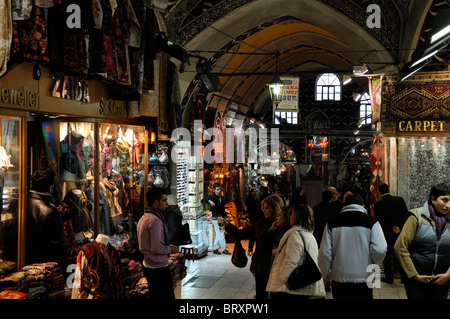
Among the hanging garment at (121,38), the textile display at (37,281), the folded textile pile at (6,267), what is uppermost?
the hanging garment at (121,38)

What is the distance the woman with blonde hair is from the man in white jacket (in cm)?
87

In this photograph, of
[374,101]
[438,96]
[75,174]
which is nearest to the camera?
[75,174]

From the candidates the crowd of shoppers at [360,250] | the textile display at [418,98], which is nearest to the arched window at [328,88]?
the textile display at [418,98]

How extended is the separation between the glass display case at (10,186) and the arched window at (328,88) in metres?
28.1

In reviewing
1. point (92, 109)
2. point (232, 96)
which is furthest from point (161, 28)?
point (232, 96)

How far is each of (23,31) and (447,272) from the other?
4.06 metres

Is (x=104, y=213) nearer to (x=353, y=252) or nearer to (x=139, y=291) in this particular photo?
(x=139, y=291)

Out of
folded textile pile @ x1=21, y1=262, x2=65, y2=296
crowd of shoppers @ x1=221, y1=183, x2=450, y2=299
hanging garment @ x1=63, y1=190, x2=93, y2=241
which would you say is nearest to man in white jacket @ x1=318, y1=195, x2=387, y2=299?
crowd of shoppers @ x1=221, y1=183, x2=450, y2=299

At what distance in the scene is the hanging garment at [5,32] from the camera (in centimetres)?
376

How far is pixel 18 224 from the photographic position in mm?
4621

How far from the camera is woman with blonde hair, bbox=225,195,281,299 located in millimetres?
5512

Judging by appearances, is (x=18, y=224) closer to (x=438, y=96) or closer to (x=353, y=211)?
(x=353, y=211)

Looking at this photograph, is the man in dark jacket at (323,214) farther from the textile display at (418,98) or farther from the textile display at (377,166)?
the textile display at (377,166)

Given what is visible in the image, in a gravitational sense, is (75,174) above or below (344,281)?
above
